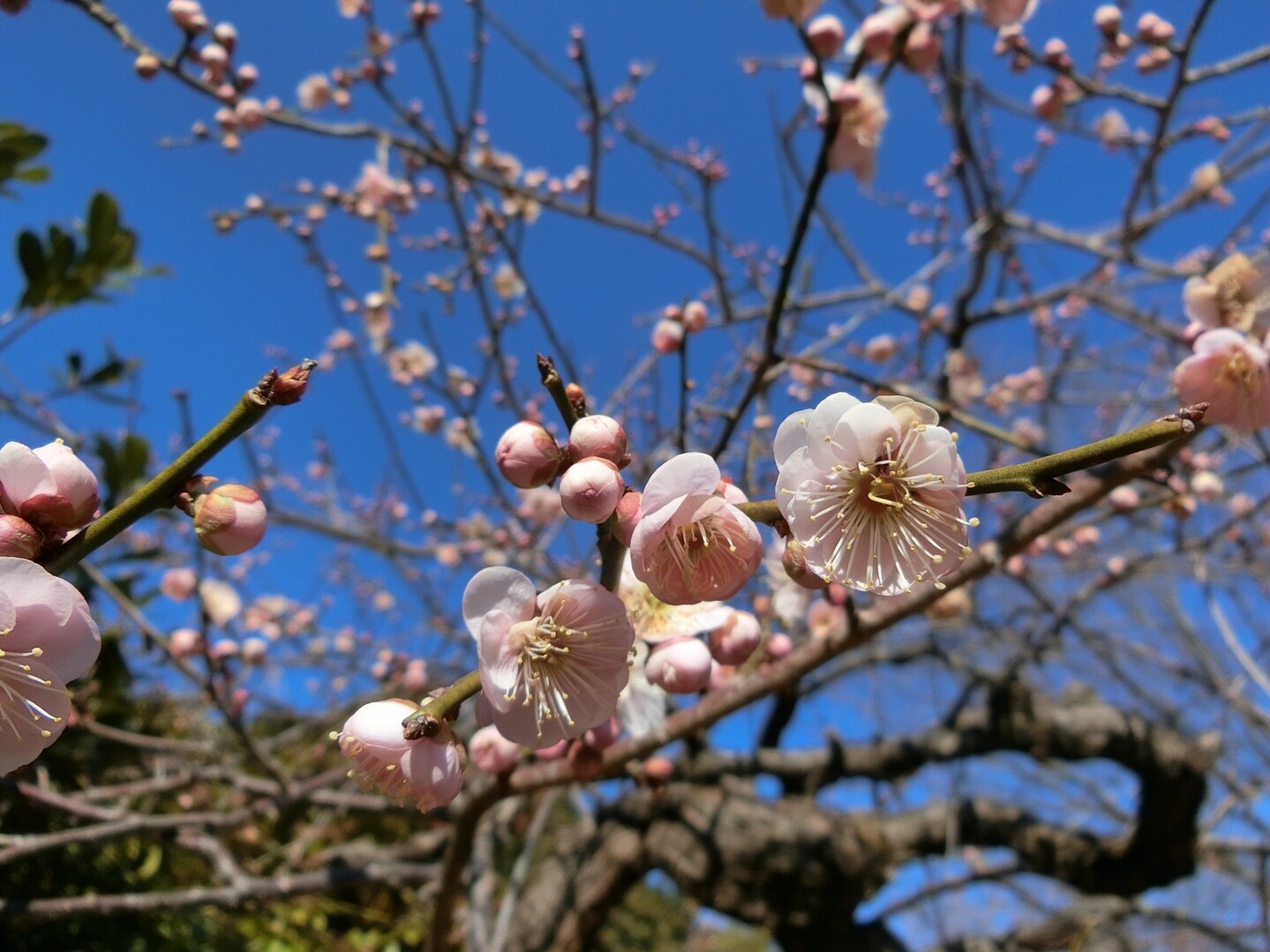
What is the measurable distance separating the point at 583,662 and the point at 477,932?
2064mm

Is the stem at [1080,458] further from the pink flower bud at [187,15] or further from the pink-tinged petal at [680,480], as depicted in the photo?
the pink flower bud at [187,15]

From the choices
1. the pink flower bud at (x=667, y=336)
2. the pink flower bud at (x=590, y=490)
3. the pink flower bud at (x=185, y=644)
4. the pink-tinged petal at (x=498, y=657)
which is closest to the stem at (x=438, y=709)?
the pink-tinged petal at (x=498, y=657)

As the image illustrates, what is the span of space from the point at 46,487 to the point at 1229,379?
4.69 feet

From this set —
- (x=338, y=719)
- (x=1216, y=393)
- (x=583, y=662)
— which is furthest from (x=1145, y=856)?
(x=338, y=719)

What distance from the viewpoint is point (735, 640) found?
40.1 inches

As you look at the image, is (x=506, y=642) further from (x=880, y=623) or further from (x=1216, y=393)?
(x=1216, y=393)

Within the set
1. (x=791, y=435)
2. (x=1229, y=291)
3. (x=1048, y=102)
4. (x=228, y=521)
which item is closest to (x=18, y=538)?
(x=228, y=521)

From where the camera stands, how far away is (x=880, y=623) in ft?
4.02

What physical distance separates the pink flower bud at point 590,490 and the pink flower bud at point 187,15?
247 cm

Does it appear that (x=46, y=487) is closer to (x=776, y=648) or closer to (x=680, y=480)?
(x=680, y=480)

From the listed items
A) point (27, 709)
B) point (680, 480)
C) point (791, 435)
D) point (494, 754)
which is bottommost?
point (27, 709)

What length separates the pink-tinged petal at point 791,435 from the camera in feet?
2.39

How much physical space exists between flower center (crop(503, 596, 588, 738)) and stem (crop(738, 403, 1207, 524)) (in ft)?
1.34

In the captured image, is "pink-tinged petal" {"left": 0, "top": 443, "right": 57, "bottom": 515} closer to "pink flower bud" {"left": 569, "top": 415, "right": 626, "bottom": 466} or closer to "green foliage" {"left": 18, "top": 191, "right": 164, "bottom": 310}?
"pink flower bud" {"left": 569, "top": 415, "right": 626, "bottom": 466}
